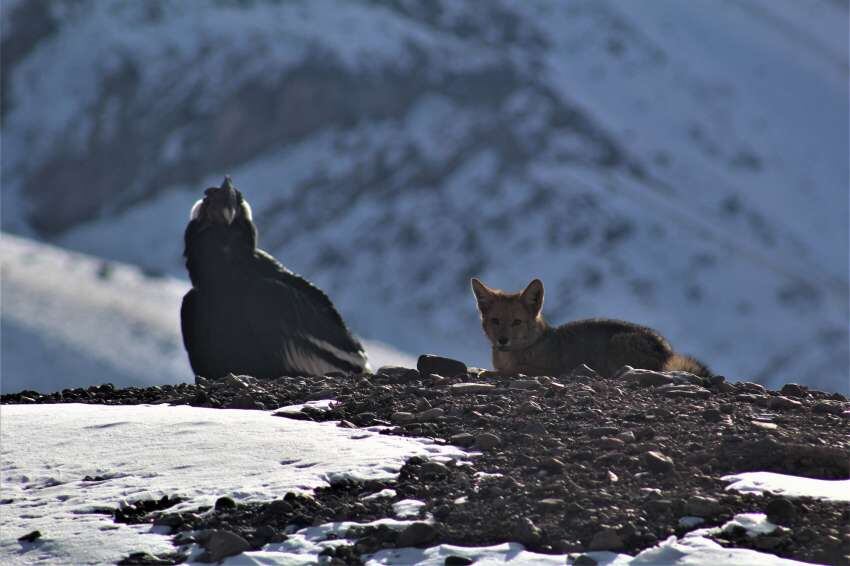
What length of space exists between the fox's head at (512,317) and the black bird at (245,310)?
162cm

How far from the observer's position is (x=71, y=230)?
2125 inches

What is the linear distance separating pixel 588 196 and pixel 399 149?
22.2ft

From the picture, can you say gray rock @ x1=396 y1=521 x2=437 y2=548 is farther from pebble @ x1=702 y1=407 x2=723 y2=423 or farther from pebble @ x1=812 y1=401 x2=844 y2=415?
pebble @ x1=812 y1=401 x2=844 y2=415

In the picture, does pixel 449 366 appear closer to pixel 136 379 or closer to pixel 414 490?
pixel 414 490

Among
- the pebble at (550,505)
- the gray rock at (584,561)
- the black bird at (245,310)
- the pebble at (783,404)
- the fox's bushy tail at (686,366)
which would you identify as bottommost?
the gray rock at (584,561)

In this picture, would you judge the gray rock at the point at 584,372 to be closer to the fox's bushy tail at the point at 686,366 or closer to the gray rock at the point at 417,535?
the fox's bushy tail at the point at 686,366

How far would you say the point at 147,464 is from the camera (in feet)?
29.2

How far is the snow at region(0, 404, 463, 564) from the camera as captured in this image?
782cm

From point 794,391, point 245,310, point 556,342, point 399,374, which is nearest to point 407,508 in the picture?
point 399,374

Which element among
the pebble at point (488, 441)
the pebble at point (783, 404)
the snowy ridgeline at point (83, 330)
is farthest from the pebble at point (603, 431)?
the snowy ridgeline at point (83, 330)

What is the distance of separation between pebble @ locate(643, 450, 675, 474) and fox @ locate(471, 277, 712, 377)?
3309 millimetres

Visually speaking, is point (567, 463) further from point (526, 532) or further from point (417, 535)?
point (417, 535)

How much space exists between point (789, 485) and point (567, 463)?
45.5 inches

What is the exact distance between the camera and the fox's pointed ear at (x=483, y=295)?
12.1 meters
